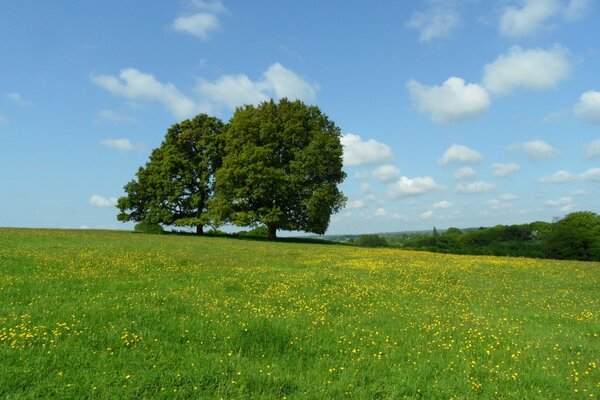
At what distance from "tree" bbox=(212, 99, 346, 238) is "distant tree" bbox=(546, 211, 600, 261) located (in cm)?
3103

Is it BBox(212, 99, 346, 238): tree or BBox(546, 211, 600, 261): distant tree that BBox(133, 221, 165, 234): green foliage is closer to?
BBox(212, 99, 346, 238): tree

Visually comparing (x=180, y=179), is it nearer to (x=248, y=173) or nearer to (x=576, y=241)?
(x=248, y=173)

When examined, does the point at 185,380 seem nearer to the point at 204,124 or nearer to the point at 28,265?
the point at 28,265

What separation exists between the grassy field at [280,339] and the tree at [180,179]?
120 ft

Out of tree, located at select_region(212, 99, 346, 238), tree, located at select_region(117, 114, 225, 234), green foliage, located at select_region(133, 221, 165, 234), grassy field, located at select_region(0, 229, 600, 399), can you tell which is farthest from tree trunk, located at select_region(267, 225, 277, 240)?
grassy field, located at select_region(0, 229, 600, 399)

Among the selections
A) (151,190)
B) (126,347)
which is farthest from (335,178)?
(126,347)

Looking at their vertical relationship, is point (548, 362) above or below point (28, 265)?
below

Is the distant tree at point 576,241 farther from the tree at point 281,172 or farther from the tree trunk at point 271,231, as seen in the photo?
the tree trunk at point 271,231

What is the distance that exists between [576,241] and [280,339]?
61372 millimetres

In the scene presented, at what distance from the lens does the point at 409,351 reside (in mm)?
8328

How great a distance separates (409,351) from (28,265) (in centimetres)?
1600

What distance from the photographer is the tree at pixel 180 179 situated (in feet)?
170

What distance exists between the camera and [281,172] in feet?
158

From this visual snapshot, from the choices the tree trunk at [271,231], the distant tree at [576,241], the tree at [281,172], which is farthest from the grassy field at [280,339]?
the distant tree at [576,241]
